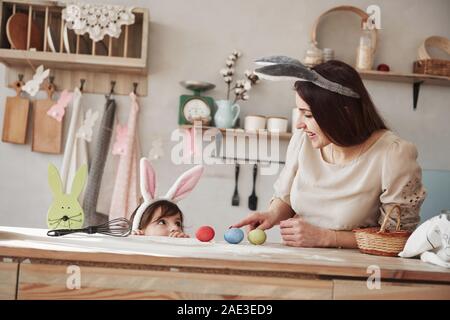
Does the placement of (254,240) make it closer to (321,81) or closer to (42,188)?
(321,81)

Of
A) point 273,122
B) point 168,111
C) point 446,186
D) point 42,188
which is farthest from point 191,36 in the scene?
point 446,186

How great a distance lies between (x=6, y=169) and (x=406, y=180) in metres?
2.28

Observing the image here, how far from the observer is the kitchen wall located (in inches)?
118

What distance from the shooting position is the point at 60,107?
298cm

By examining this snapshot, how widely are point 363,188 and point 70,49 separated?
197 cm

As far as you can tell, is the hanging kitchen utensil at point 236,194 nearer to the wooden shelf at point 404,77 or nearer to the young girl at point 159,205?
the wooden shelf at point 404,77

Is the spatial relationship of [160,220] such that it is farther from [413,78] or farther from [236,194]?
[413,78]

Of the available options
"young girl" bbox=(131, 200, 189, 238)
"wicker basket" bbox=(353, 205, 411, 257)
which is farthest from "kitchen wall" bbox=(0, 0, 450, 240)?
"wicker basket" bbox=(353, 205, 411, 257)

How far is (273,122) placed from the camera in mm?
2965

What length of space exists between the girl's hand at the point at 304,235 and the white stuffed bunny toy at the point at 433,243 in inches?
8.7

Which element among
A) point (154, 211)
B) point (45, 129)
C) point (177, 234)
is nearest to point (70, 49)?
point (45, 129)

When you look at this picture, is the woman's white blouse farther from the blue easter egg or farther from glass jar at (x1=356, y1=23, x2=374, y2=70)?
glass jar at (x1=356, y1=23, x2=374, y2=70)

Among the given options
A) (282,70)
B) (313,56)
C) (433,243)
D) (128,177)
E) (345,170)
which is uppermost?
(313,56)
